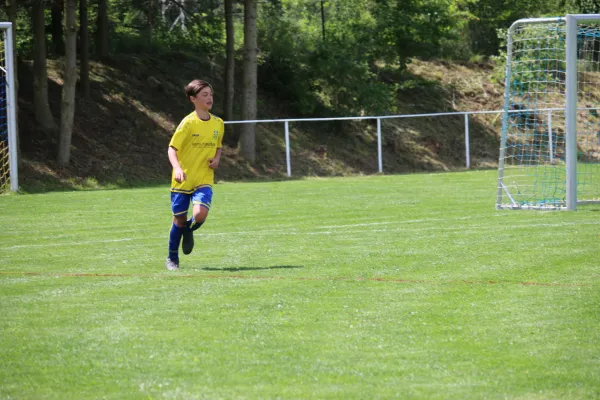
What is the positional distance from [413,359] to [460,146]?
108 ft

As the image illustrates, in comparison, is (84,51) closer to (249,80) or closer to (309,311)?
(249,80)

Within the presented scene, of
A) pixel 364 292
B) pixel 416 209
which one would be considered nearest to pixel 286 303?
pixel 364 292

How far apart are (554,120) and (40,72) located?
2052cm

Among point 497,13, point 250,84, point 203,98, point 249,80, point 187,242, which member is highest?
point 497,13

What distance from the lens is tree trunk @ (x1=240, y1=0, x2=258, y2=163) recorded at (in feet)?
97.9

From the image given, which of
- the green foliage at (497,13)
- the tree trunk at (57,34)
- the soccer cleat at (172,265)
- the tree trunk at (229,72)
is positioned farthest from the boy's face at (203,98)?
the green foliage at (497,13)

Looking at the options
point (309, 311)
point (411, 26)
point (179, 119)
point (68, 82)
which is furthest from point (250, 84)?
point (309, 311)

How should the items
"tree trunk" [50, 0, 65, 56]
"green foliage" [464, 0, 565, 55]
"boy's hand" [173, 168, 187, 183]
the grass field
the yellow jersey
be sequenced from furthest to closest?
"green foliage" [464, 0, 565, 55]
"tree trunk" [50, 0, 65, 56]
the yellow jersey
"boy's hand" [173, 168, 187, 183]
the grass field

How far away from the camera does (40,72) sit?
1084 inches

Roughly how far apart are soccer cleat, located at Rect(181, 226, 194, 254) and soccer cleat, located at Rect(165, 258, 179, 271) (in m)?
0.17

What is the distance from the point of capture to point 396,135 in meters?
37.1

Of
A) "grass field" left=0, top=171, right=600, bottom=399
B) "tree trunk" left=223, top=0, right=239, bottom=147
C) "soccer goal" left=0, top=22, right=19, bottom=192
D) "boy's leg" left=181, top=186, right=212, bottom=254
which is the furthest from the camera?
"tree trunk" left=223, top=0, right=239, bottom=147

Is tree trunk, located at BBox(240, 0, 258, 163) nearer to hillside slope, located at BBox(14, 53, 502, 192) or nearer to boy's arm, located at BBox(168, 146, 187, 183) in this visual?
hillside slope, located at BBox(14, 53, 502, 192)

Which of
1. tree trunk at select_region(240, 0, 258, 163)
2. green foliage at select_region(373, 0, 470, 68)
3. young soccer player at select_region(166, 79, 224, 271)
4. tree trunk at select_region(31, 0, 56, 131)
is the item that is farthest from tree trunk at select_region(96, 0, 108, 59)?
young soccer player at select_region(166, 79, 224, 271)
